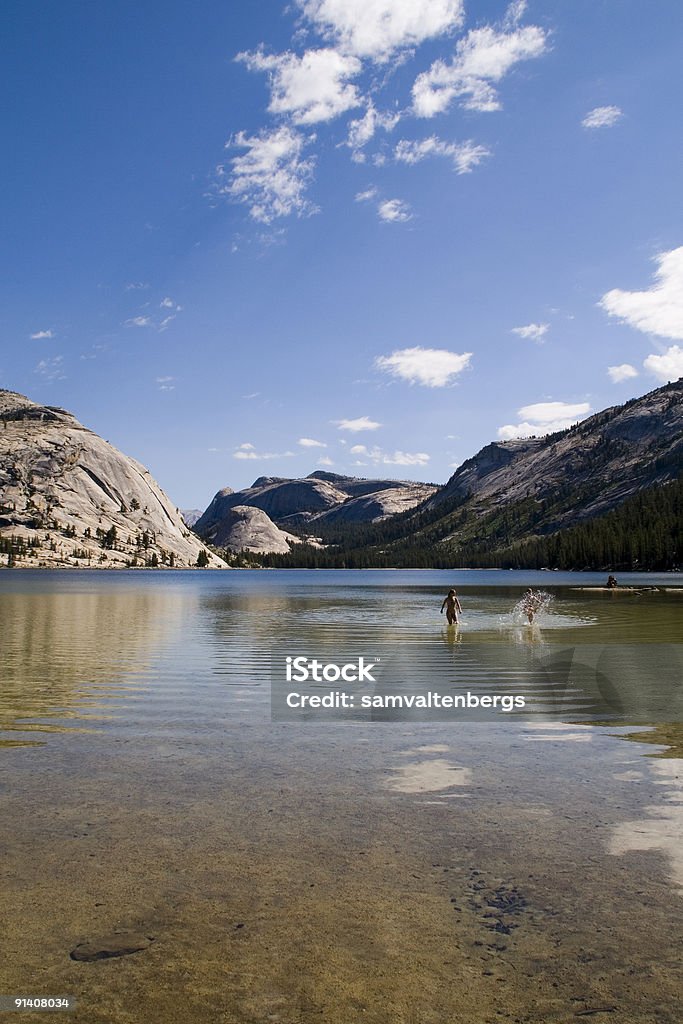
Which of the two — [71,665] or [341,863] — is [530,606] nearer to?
[71,665]

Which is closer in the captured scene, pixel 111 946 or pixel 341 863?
pixel 111 946

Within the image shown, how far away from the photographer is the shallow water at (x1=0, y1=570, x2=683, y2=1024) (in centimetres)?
700

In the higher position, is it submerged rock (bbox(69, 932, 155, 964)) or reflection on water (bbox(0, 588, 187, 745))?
submerged rock (bbox(69, 932, 155, 964))

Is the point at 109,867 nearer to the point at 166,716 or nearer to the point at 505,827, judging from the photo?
the point at 505,827

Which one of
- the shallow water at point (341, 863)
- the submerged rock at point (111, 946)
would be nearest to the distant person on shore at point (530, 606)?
the shallow water at point (341, 863)

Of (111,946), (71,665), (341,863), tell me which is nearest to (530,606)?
(71,665)

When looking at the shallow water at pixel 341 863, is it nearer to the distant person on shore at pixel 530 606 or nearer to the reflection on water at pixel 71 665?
the reflection on water at pixel 71 665

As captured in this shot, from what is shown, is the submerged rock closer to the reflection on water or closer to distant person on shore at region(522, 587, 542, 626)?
the reflection on water

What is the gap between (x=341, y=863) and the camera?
9977 mm

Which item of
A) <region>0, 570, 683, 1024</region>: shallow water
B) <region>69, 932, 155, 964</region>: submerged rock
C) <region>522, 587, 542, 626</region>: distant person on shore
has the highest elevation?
<region>69, 932, 155, 964</region>: submerged rock

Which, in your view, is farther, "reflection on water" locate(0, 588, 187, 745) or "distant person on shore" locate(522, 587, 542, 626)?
"distant person on shore" locate(522, 587, 542, 626)

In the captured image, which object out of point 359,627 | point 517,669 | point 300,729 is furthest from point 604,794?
point 359,627

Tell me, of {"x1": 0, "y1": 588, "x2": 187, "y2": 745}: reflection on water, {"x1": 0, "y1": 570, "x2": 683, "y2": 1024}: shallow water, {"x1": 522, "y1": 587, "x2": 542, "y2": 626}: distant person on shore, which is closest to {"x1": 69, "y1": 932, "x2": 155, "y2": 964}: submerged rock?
{"x1": 0, "y1": 570, "x2": 683, "y2": 1024}: shallow water

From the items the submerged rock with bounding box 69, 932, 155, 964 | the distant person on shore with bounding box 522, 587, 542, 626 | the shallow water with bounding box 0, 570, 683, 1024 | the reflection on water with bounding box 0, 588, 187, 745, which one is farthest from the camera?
the distant person on shore with bounding box 522, 587, 542, 626
